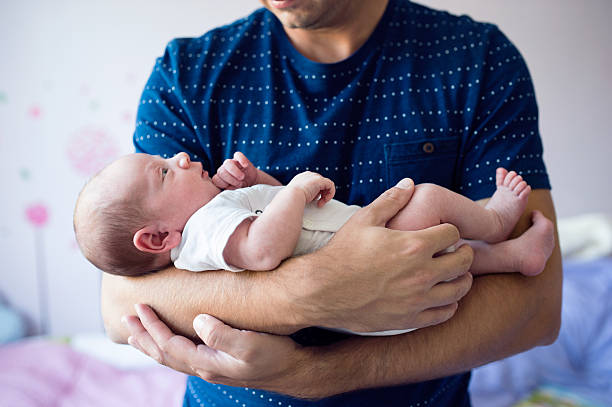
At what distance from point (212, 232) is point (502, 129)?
67cm

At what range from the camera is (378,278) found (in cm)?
92

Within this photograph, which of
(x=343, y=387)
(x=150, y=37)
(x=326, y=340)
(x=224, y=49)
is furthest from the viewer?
(x=150, y=37)

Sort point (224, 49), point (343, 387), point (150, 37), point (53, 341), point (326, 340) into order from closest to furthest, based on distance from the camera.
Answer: point (343, 387) → point (326, 340) → point (224, 49) → point (53, 341) → point (150, 37)

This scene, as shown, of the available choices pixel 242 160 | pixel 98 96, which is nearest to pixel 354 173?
pixel 242 160

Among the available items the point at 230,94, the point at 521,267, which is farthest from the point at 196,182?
the point at 521,267

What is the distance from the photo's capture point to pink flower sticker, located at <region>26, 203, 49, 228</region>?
120 inches

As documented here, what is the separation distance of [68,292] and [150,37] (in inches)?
65.8

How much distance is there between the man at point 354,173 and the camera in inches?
36.7

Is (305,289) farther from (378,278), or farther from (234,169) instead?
(234,169)

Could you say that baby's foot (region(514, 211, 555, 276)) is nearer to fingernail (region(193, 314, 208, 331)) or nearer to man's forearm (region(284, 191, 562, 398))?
man's forearm (region(284, 191, 562, 398))

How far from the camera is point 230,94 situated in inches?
46.7

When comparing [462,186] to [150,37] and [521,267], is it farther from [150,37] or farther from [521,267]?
[150,37]

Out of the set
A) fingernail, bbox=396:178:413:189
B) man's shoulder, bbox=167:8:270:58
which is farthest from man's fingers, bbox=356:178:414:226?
man's shoulder, bbox=167:8:270:58

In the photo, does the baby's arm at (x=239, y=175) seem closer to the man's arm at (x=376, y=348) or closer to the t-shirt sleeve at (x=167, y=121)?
the t-shirt sleeve at (x=167, y=121)
